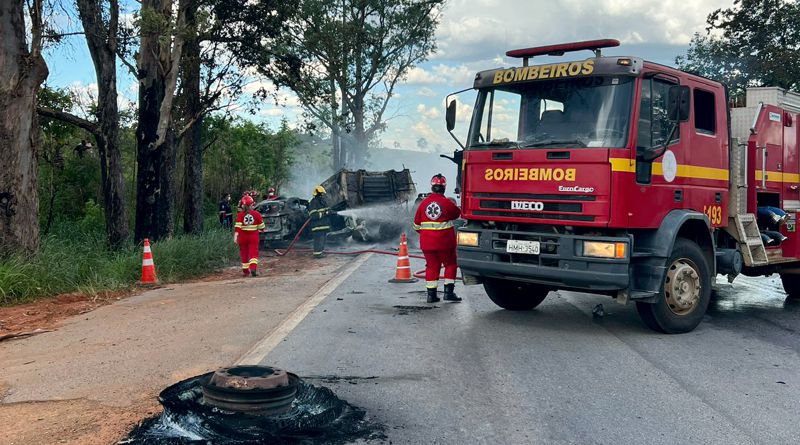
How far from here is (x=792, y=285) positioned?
32.2ft

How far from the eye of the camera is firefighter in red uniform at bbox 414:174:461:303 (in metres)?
9.11

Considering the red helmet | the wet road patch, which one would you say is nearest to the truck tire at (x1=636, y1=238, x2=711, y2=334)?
the wet road patch

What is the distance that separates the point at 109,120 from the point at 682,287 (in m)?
11.6

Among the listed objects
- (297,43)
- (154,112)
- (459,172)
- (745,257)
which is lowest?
(745,257)

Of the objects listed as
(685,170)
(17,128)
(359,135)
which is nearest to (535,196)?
(685,170)

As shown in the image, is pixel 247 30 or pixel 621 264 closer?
pixel 621 264

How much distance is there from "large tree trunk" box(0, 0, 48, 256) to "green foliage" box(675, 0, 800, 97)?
18777 millimetres

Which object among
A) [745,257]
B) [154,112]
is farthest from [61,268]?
[745,257]

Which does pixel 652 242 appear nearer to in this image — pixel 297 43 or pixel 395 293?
pixel 395 293

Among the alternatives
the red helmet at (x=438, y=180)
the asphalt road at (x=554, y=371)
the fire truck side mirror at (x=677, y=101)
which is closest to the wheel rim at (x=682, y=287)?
the asphalt road at (x=554, y=371)

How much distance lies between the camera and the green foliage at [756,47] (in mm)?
21281

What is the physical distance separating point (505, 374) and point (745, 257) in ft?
13.6

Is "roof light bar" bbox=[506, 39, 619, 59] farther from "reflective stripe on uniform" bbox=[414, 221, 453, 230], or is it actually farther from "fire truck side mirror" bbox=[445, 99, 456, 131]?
"reflective stripe on uniform" bbox=[414, 221, 453, 230]

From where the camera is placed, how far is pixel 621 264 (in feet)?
22.0
